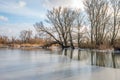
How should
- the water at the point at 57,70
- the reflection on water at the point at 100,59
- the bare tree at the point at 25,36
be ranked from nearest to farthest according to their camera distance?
the water at the point at 57,70 < the reflection on water at the point at 100,59 < the bare tree at the point at 25,36

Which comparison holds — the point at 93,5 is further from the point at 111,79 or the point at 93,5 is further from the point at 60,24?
the point at 111,79

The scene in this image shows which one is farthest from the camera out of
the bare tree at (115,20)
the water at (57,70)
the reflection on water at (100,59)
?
the bare tree at (115,20)

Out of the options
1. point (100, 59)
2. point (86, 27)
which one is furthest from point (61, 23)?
point (100, 59)

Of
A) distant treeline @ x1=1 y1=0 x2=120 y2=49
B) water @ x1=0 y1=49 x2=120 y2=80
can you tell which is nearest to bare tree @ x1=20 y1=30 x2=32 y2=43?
distant treeline @ x1=1 y1=0 x2=120 y2=49

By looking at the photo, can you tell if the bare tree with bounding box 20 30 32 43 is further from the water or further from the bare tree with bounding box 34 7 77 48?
the water

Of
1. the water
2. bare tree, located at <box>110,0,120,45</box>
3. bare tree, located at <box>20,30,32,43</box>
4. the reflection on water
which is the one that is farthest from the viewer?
bare tree, located at <box>20,30,32,43</box>

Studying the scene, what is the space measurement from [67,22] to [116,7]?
7.10 m

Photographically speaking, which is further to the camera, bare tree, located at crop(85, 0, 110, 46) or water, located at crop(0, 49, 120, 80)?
bare tree, located at crop(85, 0, 110, 46)

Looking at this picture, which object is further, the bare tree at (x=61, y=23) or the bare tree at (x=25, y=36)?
the bare tree at (x=25, y=36)

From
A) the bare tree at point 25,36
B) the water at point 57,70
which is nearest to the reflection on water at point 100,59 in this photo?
the water at point 57,70

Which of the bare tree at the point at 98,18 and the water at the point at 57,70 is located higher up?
the bare tree at the point at 98,18

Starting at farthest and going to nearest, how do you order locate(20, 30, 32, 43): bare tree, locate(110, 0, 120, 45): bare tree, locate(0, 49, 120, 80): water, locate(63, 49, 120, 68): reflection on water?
locate(20, 30, 32, 43): bare tree, locate(110, 0, 120, 45): bare tree, locate(63, 49, 120, 68): reflection on water, locate(0, 49, 120, 80): water

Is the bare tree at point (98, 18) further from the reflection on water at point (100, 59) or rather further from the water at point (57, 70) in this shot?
the water at point (57, 70)

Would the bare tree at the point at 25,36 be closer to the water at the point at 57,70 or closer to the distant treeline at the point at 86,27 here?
the distant treeline at the point at 86,27
